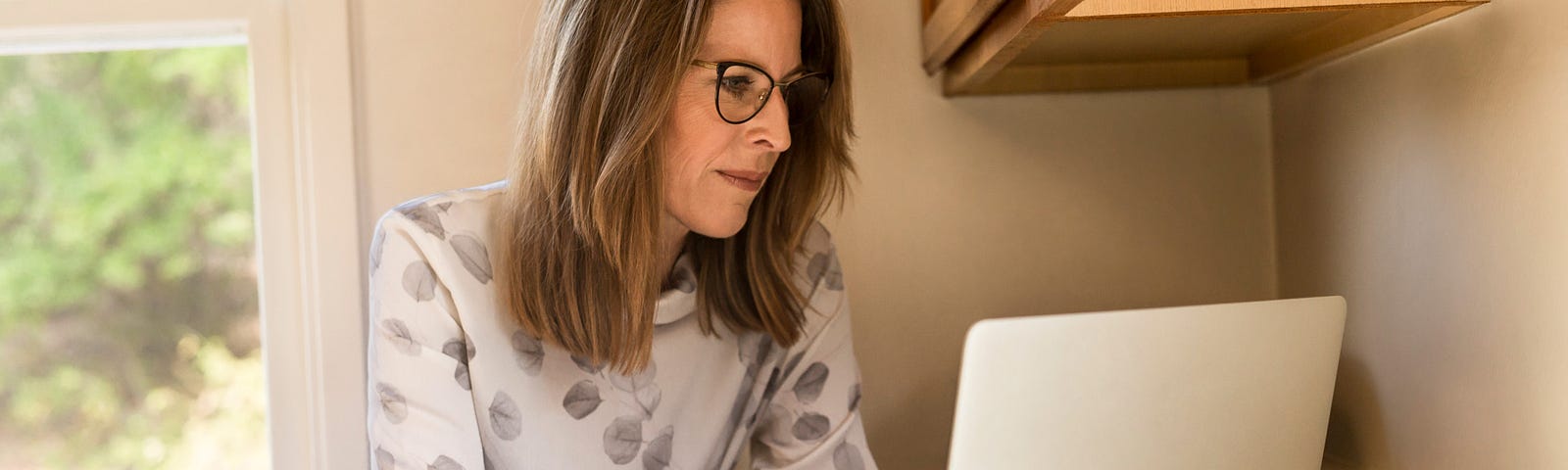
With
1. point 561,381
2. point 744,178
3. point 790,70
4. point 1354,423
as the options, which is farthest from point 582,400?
point 1354,423

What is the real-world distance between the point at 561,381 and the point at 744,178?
0.84ft

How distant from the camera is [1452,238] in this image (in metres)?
0.99

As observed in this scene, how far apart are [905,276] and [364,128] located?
65cm

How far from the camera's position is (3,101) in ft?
4.82

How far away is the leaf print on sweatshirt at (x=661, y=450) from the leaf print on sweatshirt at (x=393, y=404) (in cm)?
24

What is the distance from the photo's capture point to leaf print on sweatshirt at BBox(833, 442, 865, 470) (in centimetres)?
123

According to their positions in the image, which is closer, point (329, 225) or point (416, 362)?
point (416, 362)

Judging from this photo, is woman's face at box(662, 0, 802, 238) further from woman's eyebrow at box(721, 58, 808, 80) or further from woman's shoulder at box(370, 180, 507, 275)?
woman's shoulder at box(370, 180, 507, 275)

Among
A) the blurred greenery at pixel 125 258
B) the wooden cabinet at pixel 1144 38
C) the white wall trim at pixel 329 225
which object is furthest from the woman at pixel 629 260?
the blurred greenery at pixel 125 258

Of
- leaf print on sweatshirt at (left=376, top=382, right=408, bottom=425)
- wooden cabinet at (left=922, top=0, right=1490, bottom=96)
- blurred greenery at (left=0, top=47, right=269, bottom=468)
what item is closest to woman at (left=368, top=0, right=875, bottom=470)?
leaf print on sweatshirt at (left=376, top=382, right=408, bottom=425)

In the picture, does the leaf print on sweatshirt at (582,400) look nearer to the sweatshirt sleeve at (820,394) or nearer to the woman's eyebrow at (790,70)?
the sweatshirt sleeve at (820,394)

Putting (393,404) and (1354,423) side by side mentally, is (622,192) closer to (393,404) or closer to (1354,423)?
(393,404)

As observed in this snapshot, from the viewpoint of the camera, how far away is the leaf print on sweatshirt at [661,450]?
1.20 metres

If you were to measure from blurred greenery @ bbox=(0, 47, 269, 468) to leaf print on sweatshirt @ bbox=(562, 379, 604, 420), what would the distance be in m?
0.56
